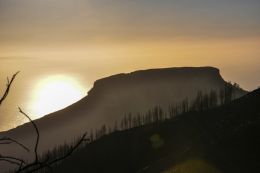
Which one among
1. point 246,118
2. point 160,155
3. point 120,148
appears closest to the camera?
point 246,118

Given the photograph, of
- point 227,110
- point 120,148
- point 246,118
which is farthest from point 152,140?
point 246,118

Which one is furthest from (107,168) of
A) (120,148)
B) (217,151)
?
(217,151)

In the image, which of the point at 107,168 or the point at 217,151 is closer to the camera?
the point at 217,151

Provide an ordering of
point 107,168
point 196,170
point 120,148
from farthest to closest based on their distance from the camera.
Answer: point 120,148
point 107,168
point 196,170

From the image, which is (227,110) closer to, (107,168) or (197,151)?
(107,168)

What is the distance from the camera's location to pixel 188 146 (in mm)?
90125

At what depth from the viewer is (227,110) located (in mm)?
116812

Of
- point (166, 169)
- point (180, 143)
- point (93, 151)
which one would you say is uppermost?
point (166, 169)

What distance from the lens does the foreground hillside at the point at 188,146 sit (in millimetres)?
67375

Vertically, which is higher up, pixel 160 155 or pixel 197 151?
pixel 197 151

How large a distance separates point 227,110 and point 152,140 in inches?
808

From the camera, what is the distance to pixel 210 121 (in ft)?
374

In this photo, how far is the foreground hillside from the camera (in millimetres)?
67375

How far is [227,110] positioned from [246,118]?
991 inches
